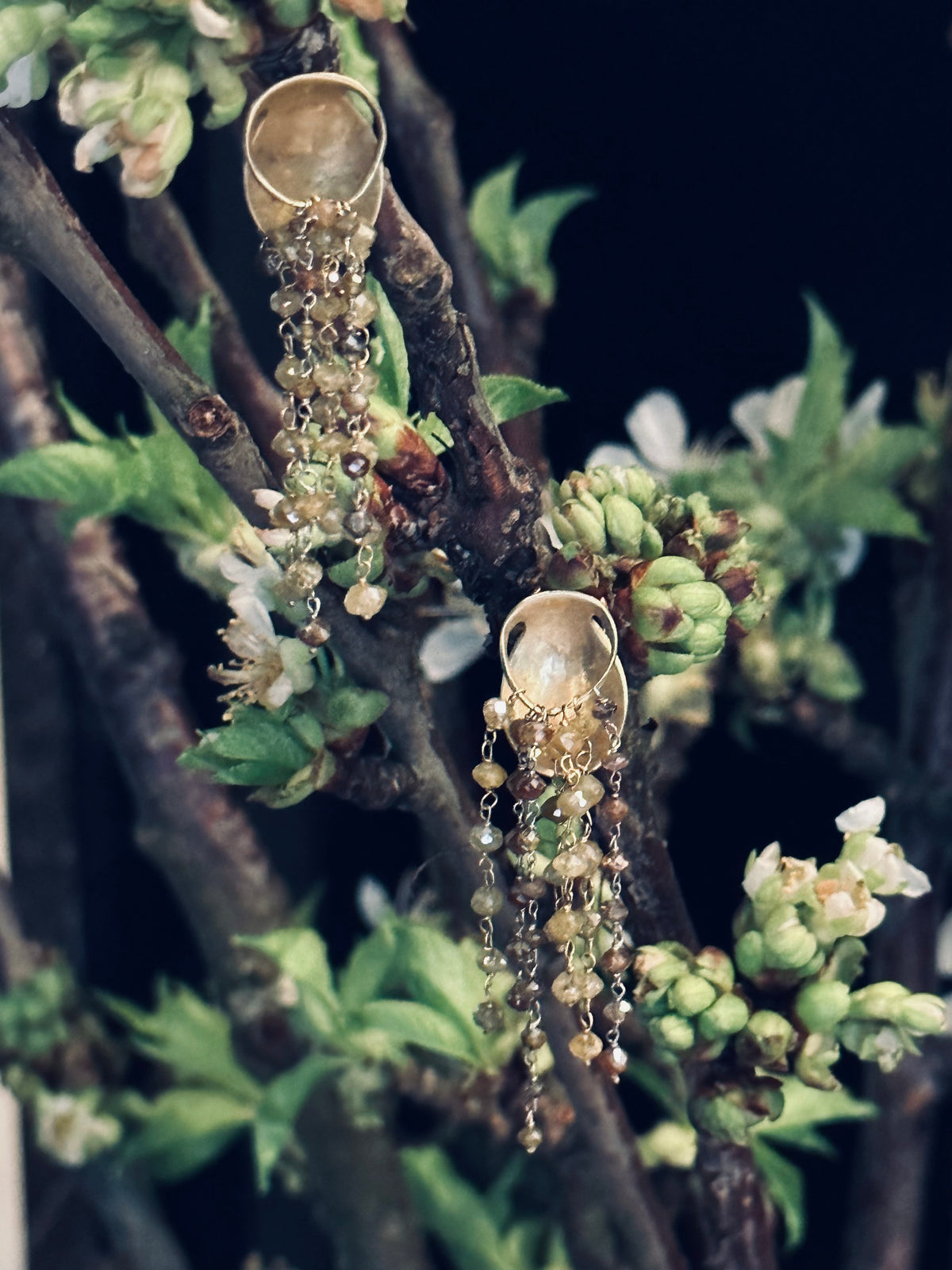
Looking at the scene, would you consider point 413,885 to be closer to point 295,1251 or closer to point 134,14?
point 295,1251

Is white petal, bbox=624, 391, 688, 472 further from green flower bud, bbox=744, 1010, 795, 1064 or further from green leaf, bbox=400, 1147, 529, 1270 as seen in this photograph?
green leaf, bbox=400, 1147, 529, 1270

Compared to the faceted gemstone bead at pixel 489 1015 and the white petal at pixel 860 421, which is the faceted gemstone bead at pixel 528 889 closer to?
the faceted gemstone bead at pixel 489 1015

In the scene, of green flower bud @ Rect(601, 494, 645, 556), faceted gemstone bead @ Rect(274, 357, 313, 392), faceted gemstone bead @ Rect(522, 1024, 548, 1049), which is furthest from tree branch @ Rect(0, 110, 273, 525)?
faceted gemstone bead @ Rect(522, 1024, 548, 1049)

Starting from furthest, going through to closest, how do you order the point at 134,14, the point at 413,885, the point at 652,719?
the point at 413,885
the point at 652,719
the point at 134,14

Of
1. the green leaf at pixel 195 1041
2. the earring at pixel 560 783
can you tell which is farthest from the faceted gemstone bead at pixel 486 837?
the green leaf at pixel 195 1041

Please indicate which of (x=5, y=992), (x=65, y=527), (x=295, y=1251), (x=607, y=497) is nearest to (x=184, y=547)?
(x=65, y=527)
